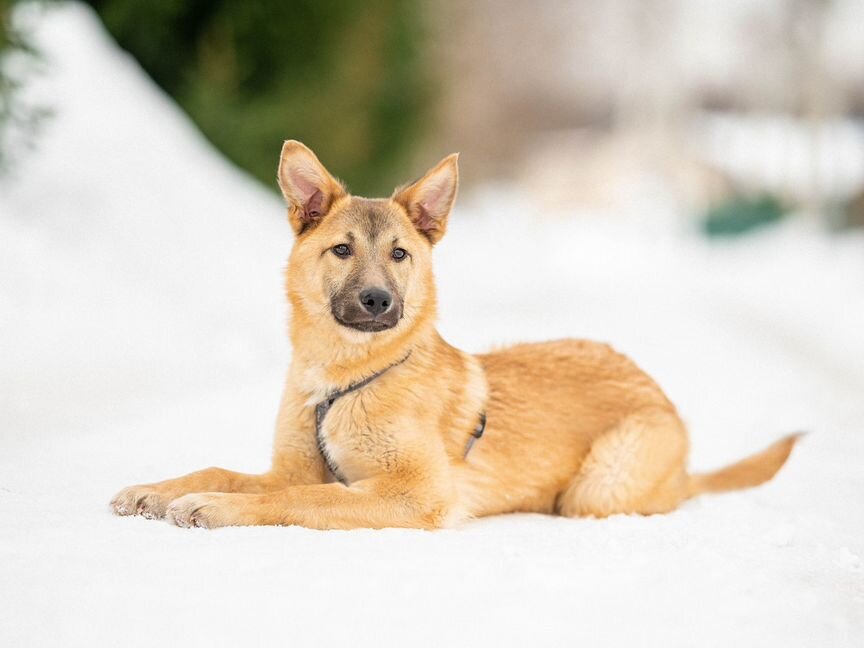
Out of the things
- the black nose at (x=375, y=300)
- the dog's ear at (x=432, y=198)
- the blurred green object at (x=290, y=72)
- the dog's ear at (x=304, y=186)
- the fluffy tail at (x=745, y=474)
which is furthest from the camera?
the blurred green object at (x=290, y=72)

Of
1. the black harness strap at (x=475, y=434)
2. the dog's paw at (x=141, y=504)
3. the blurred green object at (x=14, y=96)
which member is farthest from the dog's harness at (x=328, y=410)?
the blurred green object at (x=14, y=96)

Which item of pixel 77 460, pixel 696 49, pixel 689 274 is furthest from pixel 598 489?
pixel 696 49

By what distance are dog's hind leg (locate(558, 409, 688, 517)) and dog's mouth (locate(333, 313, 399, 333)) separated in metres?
1.25

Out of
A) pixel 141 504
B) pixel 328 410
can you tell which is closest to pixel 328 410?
pixel 328 410

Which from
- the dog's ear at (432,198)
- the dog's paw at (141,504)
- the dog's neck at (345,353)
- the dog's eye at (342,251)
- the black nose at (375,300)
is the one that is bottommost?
the dog's paw at (141,504)

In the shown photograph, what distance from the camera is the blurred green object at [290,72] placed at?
48.2 feet

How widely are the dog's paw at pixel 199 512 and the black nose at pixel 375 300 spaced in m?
1.01

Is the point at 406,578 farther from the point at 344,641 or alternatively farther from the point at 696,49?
the point at 696,49

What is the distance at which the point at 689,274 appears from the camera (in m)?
19.8

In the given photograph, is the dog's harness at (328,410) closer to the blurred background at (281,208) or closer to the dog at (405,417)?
the dog at (405,417)

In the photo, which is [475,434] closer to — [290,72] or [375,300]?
[375,300]

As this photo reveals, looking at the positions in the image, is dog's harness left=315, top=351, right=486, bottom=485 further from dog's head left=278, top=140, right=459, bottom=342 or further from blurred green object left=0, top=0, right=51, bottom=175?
blurred green object left=0, top=0, right=51, bottom=175

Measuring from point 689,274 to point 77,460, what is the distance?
1625cm

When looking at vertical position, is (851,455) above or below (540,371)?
below
